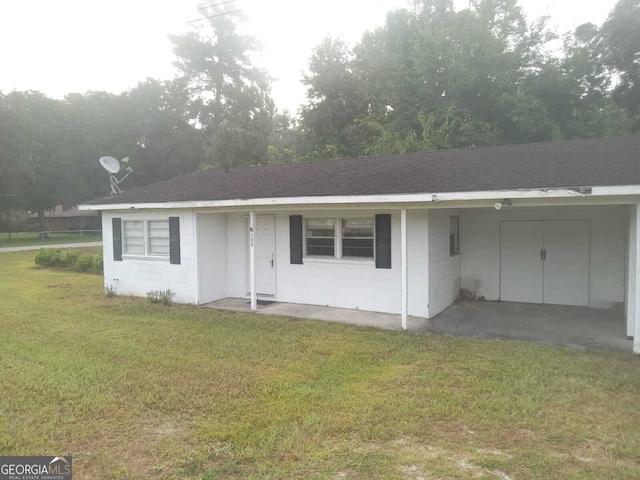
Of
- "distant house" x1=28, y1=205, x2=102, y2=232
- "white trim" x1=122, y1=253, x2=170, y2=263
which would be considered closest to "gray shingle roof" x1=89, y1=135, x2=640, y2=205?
"white trim" x1=122, y1=253, x2=170, y2=263

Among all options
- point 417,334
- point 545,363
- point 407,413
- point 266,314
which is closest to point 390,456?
point 407,413

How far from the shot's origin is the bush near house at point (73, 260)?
16812 mm

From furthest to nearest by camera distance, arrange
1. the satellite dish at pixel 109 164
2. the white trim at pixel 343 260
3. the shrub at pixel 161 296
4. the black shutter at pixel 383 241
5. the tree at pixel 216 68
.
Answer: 1. the tree at pixel 216 68
2. the satellite dish at pixel 109 164
3. the shrub at pixel 161 296
4. the white trim at pixel 343 260
5. the black shutter at pixel 383 241

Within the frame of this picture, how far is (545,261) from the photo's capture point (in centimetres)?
996

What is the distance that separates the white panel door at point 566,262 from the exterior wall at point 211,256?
7593 mm

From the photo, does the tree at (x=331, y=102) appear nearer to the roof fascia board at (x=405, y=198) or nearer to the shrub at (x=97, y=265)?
the shrub at (x=97, y=265)

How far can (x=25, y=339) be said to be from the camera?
7293mm

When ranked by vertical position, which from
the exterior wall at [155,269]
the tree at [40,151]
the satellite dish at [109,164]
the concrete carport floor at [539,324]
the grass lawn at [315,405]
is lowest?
the concrete carport floor at [539,324]

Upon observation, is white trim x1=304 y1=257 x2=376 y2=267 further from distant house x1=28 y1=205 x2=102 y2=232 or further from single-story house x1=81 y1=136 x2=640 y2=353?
distant house x1=28 y1=205 x2=102 y2=232

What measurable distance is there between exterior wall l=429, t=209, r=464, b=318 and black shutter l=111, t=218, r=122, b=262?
26.4 ft

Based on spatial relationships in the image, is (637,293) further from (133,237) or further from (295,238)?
(133,237)

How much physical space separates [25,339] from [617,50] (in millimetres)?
25998

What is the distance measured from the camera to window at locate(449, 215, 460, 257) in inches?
395

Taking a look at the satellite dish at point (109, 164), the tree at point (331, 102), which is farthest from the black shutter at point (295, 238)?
the tree at point (331, 102)
